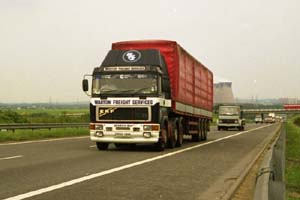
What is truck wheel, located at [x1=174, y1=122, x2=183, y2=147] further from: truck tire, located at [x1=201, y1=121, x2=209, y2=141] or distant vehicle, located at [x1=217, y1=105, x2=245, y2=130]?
distant vehicle, located at [x1=217, y1=105, x2=245, y2=130]

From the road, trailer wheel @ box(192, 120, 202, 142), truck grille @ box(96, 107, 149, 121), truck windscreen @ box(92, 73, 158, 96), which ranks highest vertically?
truck windscreen @ box(92, 73, 158, 96)

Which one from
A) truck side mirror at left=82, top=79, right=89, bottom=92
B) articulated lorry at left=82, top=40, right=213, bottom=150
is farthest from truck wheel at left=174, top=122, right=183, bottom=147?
truck side mirror at left=82, top=79, right=89, bottom=92

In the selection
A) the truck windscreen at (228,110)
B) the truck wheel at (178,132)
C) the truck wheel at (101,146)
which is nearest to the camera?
the truck wheel at (101,146)

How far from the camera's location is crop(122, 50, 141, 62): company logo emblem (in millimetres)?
20359

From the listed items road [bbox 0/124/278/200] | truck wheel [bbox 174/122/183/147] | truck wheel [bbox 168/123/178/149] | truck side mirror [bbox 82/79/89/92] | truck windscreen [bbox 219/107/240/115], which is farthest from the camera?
truck windscreen [bbox 219/107/240/115]

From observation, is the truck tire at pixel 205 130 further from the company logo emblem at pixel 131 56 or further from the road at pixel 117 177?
the road at pixel 117 177

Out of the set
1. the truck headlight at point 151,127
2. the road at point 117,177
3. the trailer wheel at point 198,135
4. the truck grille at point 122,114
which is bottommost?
the road at point 117,177

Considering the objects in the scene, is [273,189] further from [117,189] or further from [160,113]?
[160,113]

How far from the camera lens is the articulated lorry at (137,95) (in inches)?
751

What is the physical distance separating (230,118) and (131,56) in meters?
34.2

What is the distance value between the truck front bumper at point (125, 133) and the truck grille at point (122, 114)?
236 millimetres

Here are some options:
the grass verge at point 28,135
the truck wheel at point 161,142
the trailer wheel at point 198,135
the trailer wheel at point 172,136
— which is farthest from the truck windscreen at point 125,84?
the trailer wheel at point 198,135

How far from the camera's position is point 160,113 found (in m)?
19.3

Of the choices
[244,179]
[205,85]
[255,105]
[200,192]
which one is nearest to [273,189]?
[200,192]
